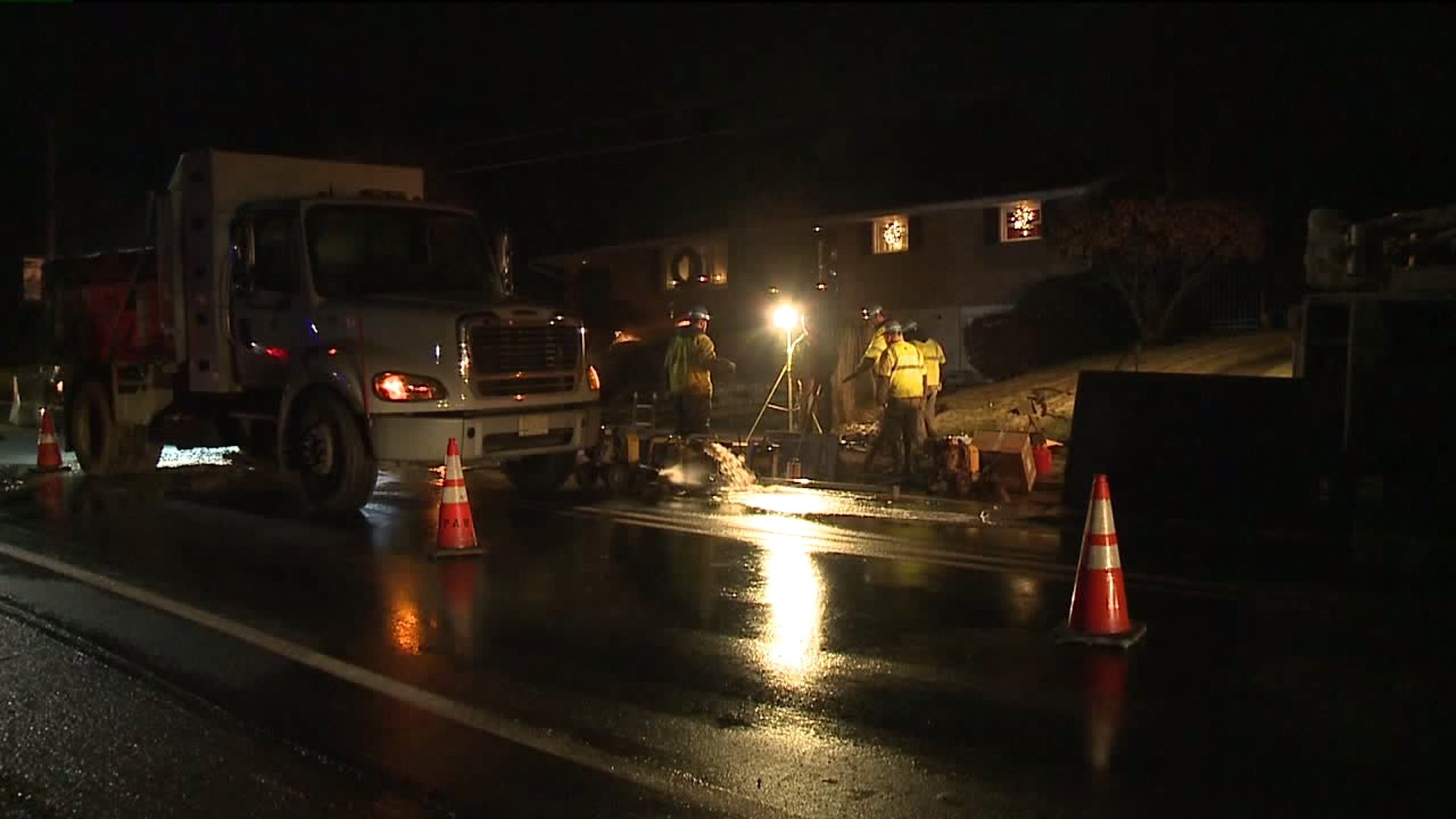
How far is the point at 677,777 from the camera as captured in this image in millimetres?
5555

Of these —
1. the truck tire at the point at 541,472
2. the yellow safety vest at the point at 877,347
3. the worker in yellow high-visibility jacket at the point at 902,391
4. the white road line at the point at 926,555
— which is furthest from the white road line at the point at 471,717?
the yellow safety vest at the point at 877,347

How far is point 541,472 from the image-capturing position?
45.9 ft

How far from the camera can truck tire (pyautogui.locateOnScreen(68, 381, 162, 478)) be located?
14883 millimetres

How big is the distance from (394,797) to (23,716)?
2218 mm

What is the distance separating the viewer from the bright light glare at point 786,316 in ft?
56.0

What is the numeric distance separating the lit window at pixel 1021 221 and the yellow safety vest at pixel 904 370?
1512cm

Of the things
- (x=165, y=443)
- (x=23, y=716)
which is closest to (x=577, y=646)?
(x=23, y=716)

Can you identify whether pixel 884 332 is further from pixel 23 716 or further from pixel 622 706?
pixel 23 716

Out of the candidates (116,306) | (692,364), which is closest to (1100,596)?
(692,364)

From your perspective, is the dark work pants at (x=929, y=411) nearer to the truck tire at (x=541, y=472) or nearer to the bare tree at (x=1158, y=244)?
the truck tire at (x=541, y=472)

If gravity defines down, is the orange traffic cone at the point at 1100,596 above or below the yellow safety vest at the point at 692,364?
below

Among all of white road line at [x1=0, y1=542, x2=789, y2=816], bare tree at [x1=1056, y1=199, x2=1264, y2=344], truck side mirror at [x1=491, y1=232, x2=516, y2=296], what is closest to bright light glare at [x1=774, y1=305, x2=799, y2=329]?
truck side mirror at [x1=491, y1=232, x2=516, y2=296]

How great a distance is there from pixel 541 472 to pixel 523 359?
1942 mm

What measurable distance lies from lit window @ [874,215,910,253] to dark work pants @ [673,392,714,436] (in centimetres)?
→ 1627
